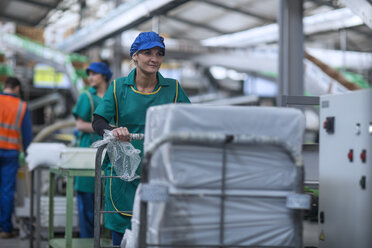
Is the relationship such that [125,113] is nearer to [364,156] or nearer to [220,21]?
[364,156]

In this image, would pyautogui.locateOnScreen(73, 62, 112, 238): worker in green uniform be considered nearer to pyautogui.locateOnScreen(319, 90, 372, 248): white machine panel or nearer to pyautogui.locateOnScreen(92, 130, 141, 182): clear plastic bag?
pyautogui.locateOnScreen(92, 130, 141, 182): clear plastic bag

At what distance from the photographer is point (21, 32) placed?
17922mm

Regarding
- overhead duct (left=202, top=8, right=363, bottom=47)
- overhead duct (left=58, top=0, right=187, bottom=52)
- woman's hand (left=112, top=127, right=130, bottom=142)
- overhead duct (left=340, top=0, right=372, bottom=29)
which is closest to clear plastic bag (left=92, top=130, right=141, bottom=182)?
woman's hand (left=112, top=127, right=130, bottom=142)

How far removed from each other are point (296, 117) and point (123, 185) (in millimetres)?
1111

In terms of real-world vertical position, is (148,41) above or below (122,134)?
above

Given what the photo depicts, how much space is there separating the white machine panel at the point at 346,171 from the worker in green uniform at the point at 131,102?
0.86 m

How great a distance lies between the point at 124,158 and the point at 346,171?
1117 mm

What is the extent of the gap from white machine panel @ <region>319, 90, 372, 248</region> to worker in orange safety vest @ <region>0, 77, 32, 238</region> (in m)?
3.91

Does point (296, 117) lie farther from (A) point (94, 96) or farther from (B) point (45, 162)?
(B) point (45, 162)

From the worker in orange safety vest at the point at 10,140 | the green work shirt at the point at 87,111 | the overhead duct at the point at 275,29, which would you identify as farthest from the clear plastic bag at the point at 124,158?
the overhead duct at the point at 275,29

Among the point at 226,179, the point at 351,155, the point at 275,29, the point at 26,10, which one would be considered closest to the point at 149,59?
the point at 226,179

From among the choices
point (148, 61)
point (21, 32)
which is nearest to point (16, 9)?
point (21, 32)

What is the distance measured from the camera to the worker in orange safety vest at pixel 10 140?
228 inches

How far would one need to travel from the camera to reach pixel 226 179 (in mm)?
1899
